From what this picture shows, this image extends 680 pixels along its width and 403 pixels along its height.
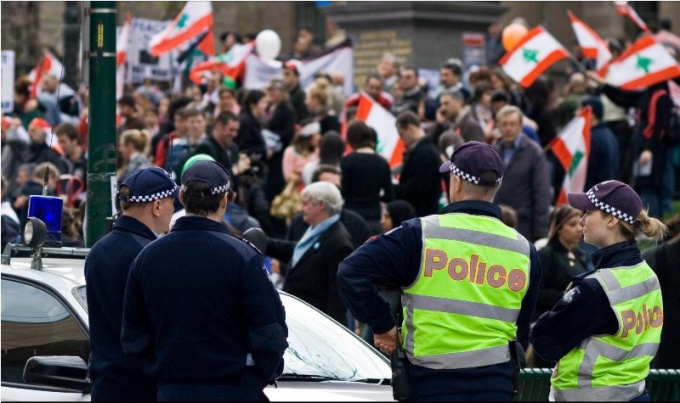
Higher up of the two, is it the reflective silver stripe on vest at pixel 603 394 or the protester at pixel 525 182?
the reflective silver stripe on vest at pixel 603 394

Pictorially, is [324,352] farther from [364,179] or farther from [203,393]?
[364,179]

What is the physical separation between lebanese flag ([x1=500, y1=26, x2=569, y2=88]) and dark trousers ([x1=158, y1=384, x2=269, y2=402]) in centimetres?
1197

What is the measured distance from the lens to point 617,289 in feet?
20.7

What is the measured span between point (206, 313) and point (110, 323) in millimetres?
718

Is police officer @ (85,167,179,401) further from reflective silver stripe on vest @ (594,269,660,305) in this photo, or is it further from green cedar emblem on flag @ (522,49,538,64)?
green cedar emblem on flag @ (522,49,538,64)

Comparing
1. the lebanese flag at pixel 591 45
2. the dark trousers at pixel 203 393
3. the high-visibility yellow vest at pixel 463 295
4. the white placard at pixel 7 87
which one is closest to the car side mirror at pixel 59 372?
the dark trousers at pixel 203 393

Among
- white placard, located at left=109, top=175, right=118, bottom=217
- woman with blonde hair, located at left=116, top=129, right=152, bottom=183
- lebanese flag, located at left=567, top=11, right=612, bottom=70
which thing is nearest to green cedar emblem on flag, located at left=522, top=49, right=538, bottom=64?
lebanese flag, located at left=567, top=11, right=612, bottom=70

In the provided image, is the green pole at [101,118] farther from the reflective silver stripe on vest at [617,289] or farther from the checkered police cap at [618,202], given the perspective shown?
the reflective silver stripe on vest at [617,289]

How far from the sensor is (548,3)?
107 feet

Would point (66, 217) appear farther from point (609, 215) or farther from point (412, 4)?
point (412, 4)

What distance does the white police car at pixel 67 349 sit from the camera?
6867mm

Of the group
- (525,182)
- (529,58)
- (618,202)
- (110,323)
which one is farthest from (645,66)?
(110,323)

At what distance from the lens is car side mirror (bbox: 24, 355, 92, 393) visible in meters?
6.79

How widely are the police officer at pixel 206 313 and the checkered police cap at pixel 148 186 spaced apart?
68cm
